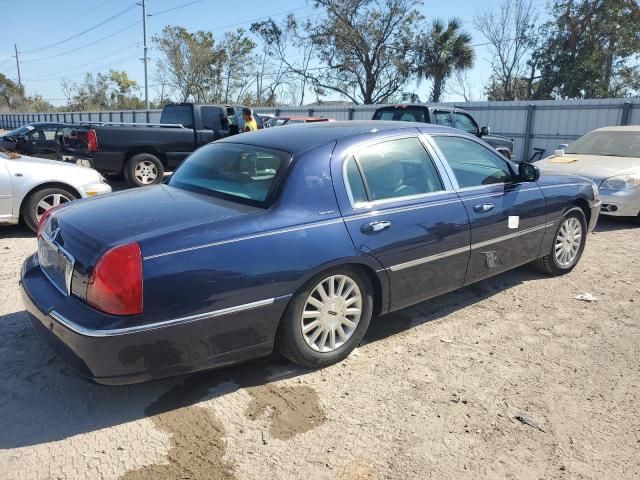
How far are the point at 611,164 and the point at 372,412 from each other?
696cm

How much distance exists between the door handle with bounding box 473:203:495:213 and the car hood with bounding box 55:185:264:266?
74.8 inches

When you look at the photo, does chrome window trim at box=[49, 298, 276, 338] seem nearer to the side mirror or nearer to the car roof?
the car roof

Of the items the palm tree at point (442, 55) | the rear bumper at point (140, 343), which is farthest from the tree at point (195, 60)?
the rear bumper at point (140, 343)

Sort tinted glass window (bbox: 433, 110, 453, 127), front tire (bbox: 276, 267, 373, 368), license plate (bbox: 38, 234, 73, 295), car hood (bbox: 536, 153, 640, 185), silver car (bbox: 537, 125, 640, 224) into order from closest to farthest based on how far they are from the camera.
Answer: license plate (bbox: 38, 234, 73, 295) → front tire (bbox: 276, 267, 373, 368) → silver car (bbox: 537, 125, 640, 224) → car hood (bbox: 536, 153, 640, 185) → tinted glass window (bbox: 433, 110, 453, 127)

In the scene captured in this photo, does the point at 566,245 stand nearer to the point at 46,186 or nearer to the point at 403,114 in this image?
the point at 403,114

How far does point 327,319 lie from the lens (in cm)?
332

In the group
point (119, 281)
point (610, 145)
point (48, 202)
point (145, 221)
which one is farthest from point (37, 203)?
point (610, 145)

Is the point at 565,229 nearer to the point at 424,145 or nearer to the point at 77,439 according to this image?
the point at 424,145

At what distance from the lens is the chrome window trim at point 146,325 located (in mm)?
2580

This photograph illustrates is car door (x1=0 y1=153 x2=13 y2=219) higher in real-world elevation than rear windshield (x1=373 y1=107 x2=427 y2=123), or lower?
lower

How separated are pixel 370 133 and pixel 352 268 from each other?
3.46ft

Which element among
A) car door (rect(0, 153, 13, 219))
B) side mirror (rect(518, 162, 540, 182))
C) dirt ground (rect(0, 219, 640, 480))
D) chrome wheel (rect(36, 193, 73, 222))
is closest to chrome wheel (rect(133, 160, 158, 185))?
chrome wheel (rect(36, 193, 73, 222))

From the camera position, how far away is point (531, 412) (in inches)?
118

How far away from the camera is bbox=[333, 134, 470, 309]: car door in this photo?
3.44 m
